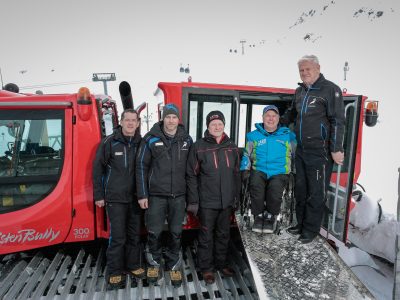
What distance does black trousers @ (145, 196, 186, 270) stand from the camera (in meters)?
2.62

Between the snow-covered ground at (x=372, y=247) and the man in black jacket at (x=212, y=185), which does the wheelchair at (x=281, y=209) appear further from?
the snow-covered ground at (x=372, y=247)

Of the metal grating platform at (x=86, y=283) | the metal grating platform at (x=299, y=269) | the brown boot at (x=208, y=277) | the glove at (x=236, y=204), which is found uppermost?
the glove at (x=236, y=204)

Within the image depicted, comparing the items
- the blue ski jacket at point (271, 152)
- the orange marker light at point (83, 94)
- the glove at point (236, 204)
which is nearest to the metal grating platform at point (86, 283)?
the glove at point (236, 204)

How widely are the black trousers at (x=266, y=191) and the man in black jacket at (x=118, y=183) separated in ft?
4.09

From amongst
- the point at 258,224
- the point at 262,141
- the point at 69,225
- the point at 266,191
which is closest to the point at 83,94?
the point at 69,225

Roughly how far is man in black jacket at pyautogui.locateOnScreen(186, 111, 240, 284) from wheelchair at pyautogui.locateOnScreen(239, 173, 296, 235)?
9.4 inches

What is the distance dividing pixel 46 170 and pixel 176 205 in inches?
54.5

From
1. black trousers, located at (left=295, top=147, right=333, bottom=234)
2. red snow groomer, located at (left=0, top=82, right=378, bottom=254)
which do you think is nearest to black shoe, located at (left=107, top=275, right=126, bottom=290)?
red snow groomer, located at (left=0, top=82, right=378, bottom=254)

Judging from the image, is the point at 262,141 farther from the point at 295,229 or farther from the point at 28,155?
the point at 28,155

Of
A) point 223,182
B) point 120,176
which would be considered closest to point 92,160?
point 120,176

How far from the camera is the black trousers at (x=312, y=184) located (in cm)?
283

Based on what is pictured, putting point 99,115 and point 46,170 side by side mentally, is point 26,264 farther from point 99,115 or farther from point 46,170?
point 99,115

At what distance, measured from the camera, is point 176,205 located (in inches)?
104

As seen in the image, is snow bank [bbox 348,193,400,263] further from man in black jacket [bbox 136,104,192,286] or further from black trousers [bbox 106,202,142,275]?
black trousers [bbox 106,202,142,275]
